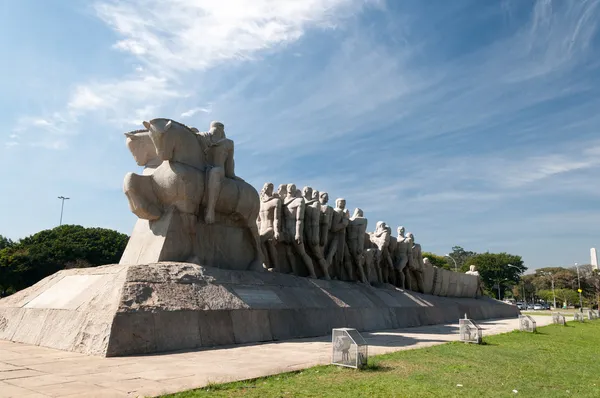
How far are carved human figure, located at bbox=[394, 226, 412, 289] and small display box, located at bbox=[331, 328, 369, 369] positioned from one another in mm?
14297

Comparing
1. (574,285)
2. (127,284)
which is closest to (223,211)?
(127,284)

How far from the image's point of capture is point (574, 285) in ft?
240

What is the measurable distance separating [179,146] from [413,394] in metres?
7.60

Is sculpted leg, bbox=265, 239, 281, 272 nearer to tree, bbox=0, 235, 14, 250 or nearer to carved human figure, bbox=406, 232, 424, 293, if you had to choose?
carved human figure, bbox=406, 232, 424, 293

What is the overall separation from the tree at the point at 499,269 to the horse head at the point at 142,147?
195ft

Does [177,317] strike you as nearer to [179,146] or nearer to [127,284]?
[127,284]

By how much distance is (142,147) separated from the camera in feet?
37.3

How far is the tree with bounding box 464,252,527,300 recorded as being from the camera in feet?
208

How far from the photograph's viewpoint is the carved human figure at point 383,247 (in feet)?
65.7

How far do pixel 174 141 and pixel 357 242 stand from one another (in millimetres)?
9341

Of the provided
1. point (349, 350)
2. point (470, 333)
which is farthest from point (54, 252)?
point (349, 350)

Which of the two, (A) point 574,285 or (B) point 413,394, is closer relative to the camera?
(B) point 413,394

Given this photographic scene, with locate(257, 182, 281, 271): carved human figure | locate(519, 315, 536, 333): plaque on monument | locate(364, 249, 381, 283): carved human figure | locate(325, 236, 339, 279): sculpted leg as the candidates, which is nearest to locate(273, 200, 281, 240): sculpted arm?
locate(257, 182, 281, 271): carved human figure

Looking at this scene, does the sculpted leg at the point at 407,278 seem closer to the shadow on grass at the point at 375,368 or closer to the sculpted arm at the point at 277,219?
the sculpted arm at the point at 277,219
